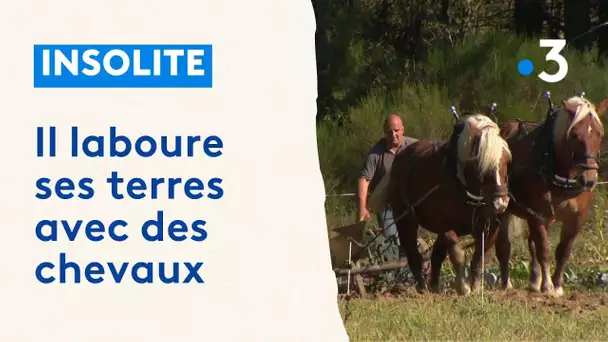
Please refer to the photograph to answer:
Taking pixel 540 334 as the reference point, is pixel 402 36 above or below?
above

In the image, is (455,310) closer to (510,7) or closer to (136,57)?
(136,57)

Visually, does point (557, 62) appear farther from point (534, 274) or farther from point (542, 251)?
point (534, 274)

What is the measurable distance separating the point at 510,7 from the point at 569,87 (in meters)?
7.68

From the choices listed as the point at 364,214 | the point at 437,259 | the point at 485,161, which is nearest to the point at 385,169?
the point at 364,214

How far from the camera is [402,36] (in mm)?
18734

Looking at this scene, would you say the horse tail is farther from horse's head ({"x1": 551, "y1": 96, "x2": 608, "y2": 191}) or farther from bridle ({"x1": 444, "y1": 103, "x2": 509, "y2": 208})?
horse's head ({"x1": 551, "y1": 96, "x2": 608, "y2": 191})

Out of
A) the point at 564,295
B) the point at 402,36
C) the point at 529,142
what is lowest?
the point at 564,295

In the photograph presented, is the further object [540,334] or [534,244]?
[534,244]

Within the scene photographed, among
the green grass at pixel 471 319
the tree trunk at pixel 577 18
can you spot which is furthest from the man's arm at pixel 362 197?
the tree trunk at pixel 577 18

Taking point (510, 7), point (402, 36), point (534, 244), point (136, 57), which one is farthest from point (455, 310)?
point (510, 7)

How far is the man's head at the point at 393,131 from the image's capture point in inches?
397

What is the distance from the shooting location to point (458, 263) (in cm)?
941

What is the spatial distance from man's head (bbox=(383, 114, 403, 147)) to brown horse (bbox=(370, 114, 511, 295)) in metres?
0.10

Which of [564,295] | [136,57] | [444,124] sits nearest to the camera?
→ [136,57]
